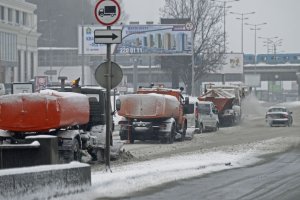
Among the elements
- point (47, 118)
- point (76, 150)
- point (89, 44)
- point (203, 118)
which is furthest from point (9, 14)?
point (47, 118)

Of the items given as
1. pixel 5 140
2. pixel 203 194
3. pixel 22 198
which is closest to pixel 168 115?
pixel 5 140

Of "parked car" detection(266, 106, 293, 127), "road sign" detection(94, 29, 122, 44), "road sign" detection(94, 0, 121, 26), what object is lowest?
"parked car" detection(266, 106, 293, 127)

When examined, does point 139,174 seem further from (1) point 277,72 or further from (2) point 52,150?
(1) point 277,72

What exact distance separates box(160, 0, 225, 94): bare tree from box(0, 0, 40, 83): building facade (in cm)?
1831

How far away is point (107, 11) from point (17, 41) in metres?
95.3

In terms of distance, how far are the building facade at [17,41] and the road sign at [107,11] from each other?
83845 mm

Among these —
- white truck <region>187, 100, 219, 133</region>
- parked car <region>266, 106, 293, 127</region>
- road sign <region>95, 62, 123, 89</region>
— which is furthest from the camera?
parked car <region>266, 106, 293, 127</region>

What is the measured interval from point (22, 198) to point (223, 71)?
109 m

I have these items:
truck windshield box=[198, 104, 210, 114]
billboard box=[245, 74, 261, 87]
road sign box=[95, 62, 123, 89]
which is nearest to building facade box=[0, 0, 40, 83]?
billboard box=[245, 74, 261, 87]

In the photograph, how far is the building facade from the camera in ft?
348

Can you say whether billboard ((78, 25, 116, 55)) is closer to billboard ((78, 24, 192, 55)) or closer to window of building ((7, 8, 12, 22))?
billboard ((78, 24, 192, 55))

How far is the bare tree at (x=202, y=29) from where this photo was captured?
98.7 meters

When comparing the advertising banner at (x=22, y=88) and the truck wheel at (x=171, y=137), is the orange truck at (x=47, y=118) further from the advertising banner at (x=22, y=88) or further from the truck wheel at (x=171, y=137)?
→ the advertising banner at (x=22, y=88)

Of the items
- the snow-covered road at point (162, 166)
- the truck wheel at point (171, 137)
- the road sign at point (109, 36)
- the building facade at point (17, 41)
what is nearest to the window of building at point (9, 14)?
the building facade at point (17, 41)
